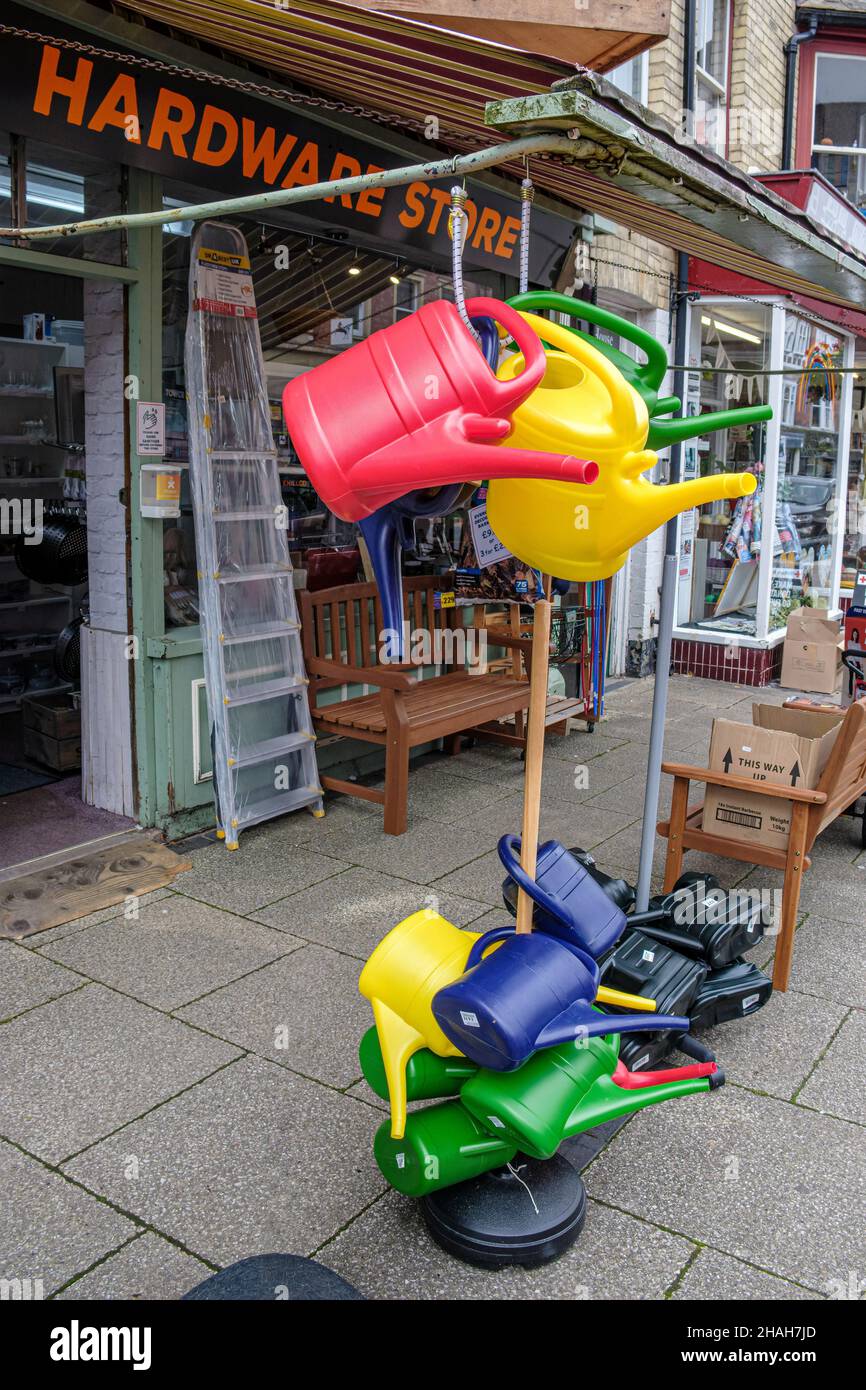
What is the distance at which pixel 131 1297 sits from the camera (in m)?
2.59

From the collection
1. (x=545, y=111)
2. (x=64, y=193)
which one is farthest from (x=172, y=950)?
(x=64, y=193)

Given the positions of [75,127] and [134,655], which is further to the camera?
[134,655]

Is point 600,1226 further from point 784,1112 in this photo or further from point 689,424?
point 689,424

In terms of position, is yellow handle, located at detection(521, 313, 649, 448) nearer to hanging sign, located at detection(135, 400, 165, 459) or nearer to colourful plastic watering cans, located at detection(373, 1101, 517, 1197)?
colourful plastic watering cans, located at detection(373, 1101, 517, 1197)

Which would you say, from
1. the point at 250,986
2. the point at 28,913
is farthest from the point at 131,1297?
the point at 28,913

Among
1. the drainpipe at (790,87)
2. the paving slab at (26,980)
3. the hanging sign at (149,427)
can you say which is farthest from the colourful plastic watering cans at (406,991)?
the drainpipe at (790,87)

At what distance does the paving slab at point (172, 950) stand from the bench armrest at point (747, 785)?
1761 mm

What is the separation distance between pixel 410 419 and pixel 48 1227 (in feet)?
7.42

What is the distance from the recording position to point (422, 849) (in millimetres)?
5586

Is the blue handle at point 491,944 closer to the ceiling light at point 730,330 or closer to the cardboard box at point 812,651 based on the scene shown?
the cardboard box at point 812,651

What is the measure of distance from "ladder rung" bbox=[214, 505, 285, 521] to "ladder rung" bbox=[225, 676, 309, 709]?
0.87 m

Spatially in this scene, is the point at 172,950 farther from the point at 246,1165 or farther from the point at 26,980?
Answer: the point at 246,1165
